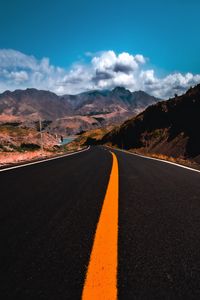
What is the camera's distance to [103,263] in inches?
80.7

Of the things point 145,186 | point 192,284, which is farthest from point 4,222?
point 145,186

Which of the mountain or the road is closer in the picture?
the road

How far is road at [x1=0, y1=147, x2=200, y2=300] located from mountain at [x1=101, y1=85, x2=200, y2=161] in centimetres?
3047

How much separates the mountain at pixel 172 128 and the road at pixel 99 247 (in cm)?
3047

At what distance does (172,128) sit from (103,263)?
171ft

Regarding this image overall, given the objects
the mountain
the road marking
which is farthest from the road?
the mountain

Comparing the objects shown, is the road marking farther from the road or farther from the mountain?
the mountain

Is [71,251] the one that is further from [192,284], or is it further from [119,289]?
[192,284]

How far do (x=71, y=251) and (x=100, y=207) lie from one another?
148 centimetres

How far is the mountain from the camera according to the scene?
40.2 metres

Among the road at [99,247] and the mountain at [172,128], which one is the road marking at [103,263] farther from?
the mountain at [172,128]

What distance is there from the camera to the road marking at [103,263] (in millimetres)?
1688

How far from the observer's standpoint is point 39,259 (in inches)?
85.9

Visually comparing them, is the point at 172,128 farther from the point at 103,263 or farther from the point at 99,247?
the point at 103,263
